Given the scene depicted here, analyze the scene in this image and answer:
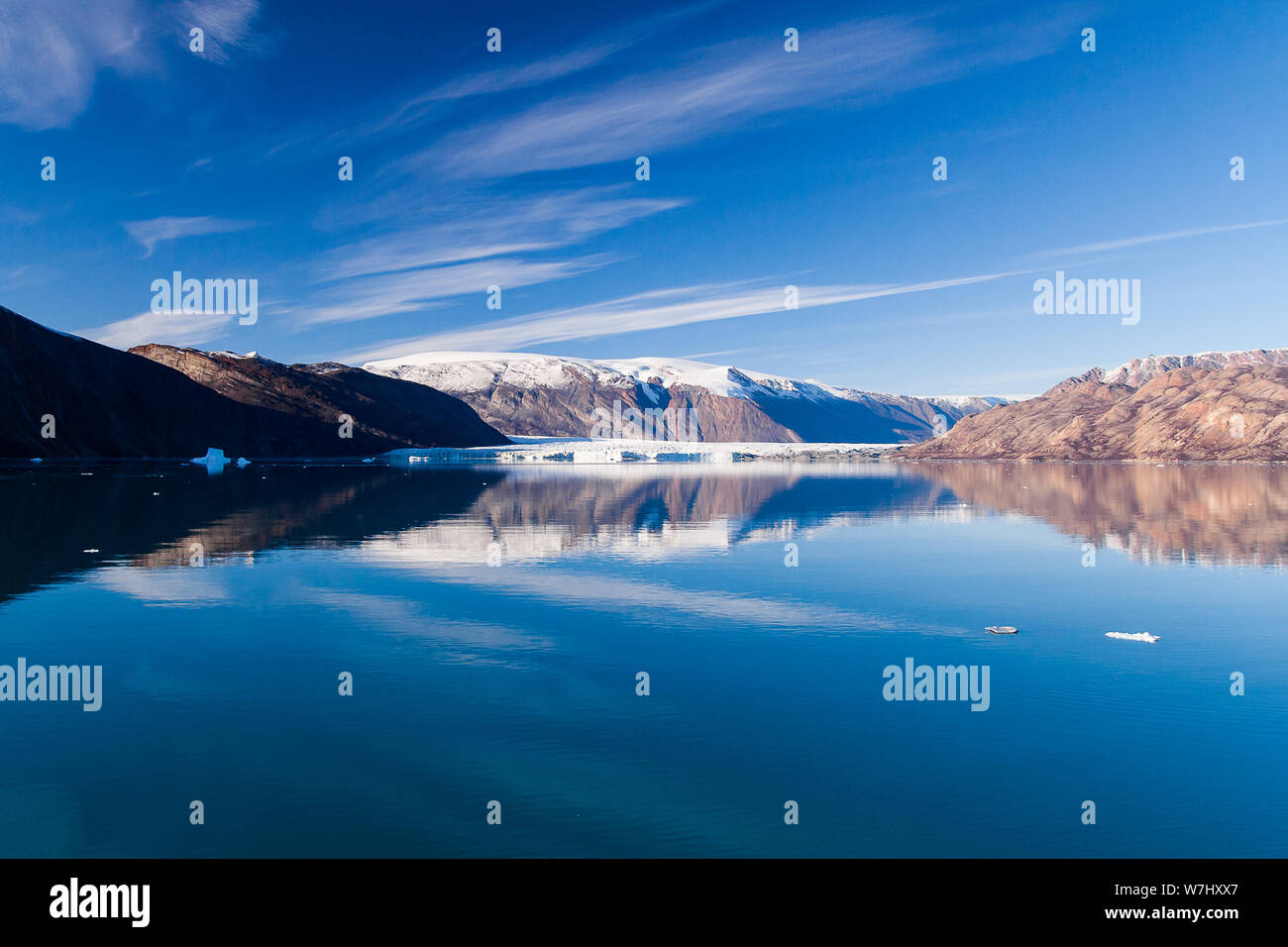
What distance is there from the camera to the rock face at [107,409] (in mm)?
129000

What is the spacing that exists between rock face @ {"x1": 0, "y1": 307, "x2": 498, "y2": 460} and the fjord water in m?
113

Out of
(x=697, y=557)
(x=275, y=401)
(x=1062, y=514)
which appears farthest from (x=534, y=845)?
(x=275, y=401)

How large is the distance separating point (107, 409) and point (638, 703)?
156861 millimetres

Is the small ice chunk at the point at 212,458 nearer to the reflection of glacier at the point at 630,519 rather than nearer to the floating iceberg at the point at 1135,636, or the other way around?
the reflection of glacier at the point at 630,519

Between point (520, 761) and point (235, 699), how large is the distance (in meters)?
5.72

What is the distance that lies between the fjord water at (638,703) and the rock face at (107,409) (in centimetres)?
11321

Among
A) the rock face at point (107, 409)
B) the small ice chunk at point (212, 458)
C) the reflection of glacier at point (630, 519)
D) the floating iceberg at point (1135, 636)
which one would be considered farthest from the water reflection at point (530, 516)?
the rock face at point (107, 409)

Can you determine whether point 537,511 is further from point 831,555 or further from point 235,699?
point 235,699

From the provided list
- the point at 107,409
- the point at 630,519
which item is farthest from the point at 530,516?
the point at 107,409

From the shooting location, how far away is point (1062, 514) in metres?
51.4

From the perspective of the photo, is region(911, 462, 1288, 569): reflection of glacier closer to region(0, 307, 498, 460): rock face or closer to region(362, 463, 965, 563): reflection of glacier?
region(362, 463, 965, 563): reflection of glacier

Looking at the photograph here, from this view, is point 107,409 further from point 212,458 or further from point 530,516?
point 530,516

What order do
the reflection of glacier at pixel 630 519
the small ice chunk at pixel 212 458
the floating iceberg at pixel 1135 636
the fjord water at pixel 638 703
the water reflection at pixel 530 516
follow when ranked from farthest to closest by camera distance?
the small ice chunk at pixel 212 458
the reflection of glacier at pixel 630 519
the water reflection at pixel 530 516
the floating iceberg at pixel 1135 636
the fjord water at pixel 638 703
